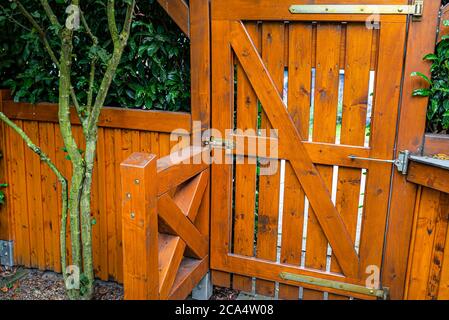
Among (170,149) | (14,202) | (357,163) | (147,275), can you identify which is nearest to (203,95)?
(170,149)

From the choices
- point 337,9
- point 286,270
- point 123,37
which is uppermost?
point 337,9

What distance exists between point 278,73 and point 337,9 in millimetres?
493

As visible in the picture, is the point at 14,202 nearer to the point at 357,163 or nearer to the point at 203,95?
the point at 203,95

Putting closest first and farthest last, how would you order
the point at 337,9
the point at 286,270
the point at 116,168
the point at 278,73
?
the point at 337,9 → the point at 278,73 → the point at 286,270 → the point at 116,168

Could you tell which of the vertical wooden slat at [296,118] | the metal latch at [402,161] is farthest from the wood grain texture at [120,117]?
the metal latch at [402,161]

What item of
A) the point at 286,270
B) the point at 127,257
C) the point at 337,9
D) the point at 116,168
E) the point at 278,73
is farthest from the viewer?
the point at 116,168

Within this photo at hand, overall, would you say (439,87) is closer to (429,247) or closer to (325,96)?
(325,96)

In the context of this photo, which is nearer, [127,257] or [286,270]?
[127,257]

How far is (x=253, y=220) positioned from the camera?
116 inches

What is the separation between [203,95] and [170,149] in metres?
0.45

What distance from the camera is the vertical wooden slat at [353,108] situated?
8.12 ft

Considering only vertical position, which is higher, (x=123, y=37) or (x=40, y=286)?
(x=123, y=37)

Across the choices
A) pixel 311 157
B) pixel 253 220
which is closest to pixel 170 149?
pixel 253 220

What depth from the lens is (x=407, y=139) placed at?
8.03 ft
